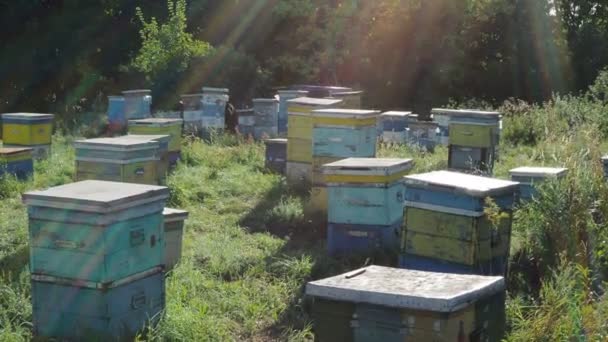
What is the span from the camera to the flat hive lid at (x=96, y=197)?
4.83 meters

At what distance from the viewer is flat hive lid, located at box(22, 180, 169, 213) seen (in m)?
4.83

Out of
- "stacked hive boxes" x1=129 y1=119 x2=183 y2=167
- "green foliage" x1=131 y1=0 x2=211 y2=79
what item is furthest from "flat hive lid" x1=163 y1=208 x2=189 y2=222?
"green foliage" x1=131 y1=0 x2=211 y2=79

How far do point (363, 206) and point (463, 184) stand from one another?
4.00ft

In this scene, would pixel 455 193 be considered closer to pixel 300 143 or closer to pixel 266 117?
pixel 300 143

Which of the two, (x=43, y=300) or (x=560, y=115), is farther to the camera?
(x=560, y=115)

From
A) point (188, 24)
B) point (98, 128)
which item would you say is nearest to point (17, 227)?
point (98, 128)

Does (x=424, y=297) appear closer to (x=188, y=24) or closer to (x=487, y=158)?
(x=487, y=158)

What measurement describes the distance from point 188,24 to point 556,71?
10284 millimetres

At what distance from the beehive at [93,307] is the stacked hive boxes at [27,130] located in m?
6.02

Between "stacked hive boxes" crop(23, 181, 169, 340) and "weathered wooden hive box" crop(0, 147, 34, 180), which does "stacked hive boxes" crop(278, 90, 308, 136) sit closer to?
"weathered wooden hive box" crop(0, 147, 34, 180)

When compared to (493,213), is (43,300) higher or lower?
lower

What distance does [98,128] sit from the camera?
1554 centimetres

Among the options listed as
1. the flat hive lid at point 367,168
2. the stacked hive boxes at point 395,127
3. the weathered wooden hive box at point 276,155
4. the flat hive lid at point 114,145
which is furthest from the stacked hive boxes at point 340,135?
the stacked hive boxes at point 395,127

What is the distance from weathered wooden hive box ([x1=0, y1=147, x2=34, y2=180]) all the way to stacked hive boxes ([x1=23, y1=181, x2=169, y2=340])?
173 inches
